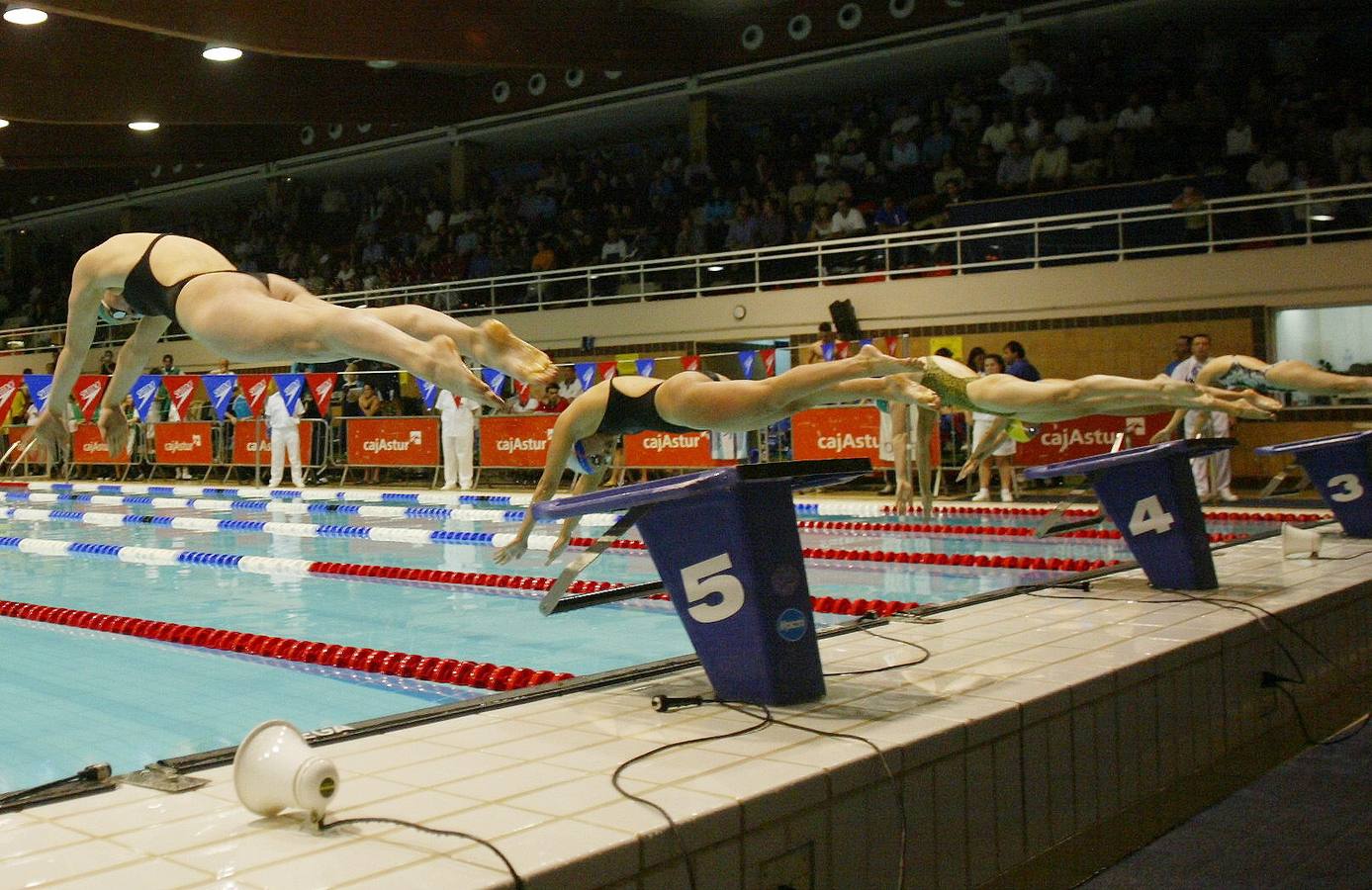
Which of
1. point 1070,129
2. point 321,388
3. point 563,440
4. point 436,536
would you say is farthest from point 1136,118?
point 563,440

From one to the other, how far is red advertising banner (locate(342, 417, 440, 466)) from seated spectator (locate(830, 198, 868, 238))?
5.70 m

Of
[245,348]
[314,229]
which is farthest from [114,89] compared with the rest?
[245,348]

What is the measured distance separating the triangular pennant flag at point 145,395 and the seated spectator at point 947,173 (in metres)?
10.1

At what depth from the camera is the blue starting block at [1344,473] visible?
660cm

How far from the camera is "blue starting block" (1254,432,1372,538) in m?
6.60

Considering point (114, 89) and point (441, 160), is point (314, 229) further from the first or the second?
point (114, 89)

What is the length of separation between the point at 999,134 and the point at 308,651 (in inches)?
490

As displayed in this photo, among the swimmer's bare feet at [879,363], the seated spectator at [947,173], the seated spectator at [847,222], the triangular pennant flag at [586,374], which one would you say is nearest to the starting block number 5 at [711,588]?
the swimmer's bare feet at [879,363]

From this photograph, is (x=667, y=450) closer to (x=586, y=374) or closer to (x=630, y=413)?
(x=586, y=374)

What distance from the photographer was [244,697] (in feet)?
15.6

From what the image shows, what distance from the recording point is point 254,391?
15398 mm

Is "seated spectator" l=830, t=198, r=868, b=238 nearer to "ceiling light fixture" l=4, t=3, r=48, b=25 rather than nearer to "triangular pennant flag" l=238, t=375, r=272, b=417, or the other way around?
"triangular pennant flag" l=238, t=375, r=272, b=417

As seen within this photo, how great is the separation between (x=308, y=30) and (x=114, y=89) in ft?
12.4

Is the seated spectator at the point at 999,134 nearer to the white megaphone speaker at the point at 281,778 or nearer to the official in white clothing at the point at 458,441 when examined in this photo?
the official in white clothing at the point at 458,441
